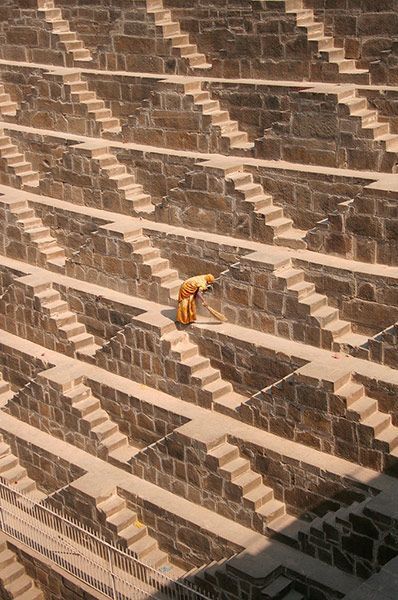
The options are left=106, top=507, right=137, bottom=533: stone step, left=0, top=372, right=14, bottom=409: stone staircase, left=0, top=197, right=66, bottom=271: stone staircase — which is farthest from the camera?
left=0, top=197, right=66, bottom=271: stone staircase

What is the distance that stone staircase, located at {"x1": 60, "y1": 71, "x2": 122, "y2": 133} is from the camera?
862 inches

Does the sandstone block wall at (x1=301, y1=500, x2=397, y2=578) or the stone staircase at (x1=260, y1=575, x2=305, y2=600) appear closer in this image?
the sandstone block wall at (x1=301, y1=500, x2=397, y2=578)

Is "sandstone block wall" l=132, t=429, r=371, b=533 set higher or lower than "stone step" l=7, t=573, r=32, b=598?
higher

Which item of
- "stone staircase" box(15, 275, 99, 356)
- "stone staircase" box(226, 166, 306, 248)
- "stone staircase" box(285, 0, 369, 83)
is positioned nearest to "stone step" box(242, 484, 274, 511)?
"stone staircase" box(226, 166, 306, 248)

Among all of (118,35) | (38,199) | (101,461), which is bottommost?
(101,461)

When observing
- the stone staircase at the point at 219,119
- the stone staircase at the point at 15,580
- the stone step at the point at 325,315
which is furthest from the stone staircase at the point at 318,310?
the stone staircase at the point at 15,580

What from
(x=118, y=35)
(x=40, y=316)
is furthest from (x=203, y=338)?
(x=118, y=35)

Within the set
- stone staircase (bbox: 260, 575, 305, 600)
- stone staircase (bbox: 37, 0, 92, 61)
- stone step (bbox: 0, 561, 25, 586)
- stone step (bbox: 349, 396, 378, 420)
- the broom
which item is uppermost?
stone staircase (bbox: 37, 0, 92, 61)

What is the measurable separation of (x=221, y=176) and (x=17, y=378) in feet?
16.2

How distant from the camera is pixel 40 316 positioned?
66.9 ft

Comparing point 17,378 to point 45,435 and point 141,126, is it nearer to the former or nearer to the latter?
point 45,435

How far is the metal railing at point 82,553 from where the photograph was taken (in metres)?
15.6

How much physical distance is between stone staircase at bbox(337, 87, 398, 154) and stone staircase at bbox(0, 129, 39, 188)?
21.7 feet

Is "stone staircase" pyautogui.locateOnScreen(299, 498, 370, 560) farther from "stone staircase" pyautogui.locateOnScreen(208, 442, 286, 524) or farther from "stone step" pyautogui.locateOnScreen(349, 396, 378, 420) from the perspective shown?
"stone step" pyautogui.locateOnScreen(349, 396, 378, 420)
